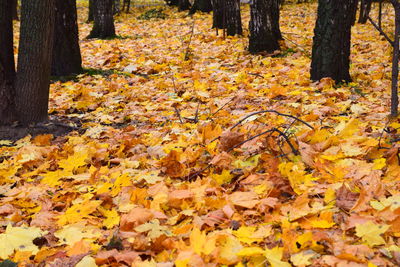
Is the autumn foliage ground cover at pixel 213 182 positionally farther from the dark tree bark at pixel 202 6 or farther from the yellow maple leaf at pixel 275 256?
the dark tree bark at pixel 202 6

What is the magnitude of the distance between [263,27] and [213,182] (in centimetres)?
475

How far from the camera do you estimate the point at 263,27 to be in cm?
639

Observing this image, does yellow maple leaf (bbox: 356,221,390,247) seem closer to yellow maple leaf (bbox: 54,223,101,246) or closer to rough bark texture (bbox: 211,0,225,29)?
yellow maple leaf (bbox: 54,223,101,246)

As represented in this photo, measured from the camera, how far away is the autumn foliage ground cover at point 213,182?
5.36 ft

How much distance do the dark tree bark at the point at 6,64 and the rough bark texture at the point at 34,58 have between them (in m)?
0.08

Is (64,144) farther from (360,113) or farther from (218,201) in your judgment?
(360,113)

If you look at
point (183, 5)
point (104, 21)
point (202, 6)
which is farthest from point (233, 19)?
point (183, 5)

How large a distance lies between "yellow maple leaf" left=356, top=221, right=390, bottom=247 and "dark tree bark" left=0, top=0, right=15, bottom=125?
351cm

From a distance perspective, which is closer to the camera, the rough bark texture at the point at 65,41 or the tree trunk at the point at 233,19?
the rough bark texture at the point at 65,41

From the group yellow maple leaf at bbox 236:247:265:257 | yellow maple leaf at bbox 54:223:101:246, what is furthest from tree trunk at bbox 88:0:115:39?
yellow maple leaf at bbox 236:247:265:257

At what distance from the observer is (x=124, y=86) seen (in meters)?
5.34

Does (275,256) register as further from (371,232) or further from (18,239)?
(18,239)

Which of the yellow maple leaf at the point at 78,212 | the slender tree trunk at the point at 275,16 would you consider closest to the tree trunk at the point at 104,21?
the slender tree trunk at the point at 275,16

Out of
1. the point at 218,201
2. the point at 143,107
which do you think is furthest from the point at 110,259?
the point at 143,107
